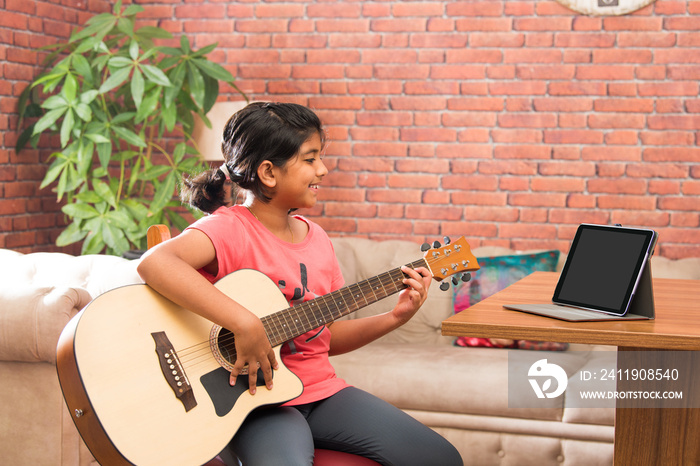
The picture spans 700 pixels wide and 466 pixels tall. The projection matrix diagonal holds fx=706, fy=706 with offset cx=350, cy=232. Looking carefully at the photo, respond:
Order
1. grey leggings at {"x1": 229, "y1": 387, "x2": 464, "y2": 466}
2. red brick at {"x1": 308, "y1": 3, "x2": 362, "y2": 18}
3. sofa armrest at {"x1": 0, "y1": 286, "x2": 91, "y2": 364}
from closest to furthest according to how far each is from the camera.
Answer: grey leggings at {"x1": 229, "y1": 387, "x2": 464, "y2": 466}
sofa armrest at {"x1": 0, "y1": 286, "x2": 91, "y2": 364}
red brick at {"x1": 308, "y1": 3, "x2": 362, "y2": 18}

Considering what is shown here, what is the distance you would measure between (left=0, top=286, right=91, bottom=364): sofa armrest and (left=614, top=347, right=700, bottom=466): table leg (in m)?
1.51

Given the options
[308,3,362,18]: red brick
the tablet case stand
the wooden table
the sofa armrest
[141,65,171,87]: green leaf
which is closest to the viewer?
the wooden table

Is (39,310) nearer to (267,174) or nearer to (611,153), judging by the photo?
(267,174)

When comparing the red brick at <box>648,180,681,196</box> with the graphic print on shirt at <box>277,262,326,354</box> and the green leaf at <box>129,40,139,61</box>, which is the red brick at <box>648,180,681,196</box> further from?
the green leaf at <box>129,40,139,61</box>

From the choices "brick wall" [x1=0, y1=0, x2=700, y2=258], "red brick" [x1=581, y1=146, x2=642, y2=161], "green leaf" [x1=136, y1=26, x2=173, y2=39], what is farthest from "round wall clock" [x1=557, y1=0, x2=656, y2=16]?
"green leaf" [x1=136, y1=26, x2=173, y2=39]

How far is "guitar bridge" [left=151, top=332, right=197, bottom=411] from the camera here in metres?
1.33

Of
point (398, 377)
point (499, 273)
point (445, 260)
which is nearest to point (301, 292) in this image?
point (445, 260)

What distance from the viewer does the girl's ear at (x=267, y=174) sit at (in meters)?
1.59

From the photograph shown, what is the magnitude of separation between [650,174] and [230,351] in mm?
2604

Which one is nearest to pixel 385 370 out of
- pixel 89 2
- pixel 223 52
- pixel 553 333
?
pixel 553 333

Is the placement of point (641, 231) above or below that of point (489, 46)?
below

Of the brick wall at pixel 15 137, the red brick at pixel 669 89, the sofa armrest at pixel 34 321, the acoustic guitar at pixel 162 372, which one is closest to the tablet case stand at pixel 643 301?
the acoustic guitar at pixel 162 372

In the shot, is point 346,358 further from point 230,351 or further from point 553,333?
point 553,333

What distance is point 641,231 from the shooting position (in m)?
→ 1.29
